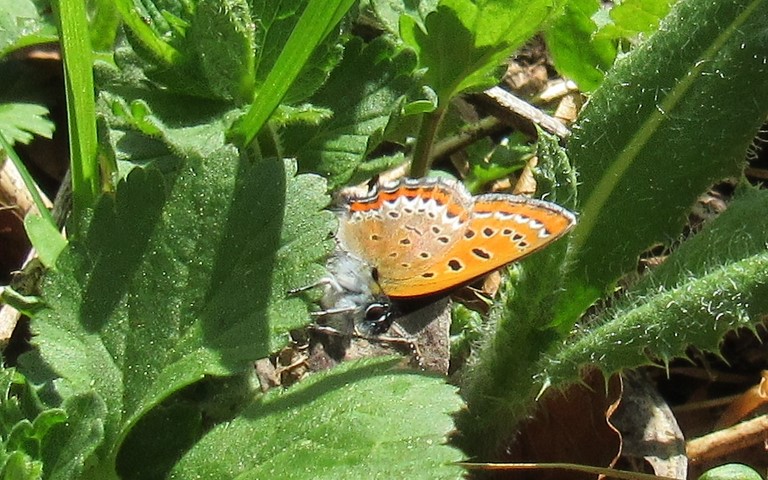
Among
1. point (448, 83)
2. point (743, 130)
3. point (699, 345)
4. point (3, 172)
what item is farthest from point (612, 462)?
point (3, 172)

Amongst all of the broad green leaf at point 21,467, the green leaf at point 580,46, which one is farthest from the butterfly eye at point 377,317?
the green leaf at point 580,46

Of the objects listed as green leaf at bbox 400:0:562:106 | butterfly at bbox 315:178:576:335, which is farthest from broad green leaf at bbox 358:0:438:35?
butterfly at bbox 315:178:576:335

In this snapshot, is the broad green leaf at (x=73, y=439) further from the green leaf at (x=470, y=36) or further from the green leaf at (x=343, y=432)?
the green leaf at (x=470, y=36)

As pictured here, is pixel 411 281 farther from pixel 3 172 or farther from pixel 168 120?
pixel 3 172

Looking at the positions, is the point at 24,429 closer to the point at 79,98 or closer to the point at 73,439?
the point at 73,439

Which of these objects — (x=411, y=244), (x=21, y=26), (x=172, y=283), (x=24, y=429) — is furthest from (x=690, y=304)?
(x=21, y=26)

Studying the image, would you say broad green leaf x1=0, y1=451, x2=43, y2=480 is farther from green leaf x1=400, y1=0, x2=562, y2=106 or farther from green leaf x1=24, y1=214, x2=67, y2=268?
green leaf x1=400, y1=0, x2=562, y2=106

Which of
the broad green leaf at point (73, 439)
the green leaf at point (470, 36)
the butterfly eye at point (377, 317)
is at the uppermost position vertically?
the green leaf at point (470, 36)
